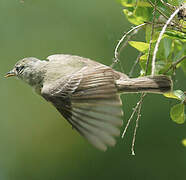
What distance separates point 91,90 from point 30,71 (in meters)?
0.89

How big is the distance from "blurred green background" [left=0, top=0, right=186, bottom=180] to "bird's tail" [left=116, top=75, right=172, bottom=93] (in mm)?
1803

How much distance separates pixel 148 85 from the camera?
2693mm

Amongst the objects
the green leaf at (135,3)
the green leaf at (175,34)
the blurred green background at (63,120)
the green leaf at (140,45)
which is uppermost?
the green leaf at (135,3)

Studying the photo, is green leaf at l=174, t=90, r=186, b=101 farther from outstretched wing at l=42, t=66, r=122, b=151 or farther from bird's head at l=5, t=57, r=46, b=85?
bird's head at l=5, t=57, r=46, b=85

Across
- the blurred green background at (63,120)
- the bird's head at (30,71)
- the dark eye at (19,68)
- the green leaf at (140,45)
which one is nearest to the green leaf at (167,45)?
the green leaf at (140,45)

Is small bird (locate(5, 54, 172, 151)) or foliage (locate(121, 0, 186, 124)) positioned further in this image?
foliage (locate(121, 0, 186, 124))

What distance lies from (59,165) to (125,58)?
2074 millimetres

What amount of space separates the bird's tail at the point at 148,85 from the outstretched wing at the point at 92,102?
14 cm

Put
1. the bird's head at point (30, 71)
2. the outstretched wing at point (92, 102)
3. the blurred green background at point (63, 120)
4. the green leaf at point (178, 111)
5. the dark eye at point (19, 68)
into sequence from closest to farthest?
the outstretched wing at point (92, 102) < the green leaf at point (178, 111) < the bird's head at point (30, 71) < the dark eye at point (19, 68) < the blurred green background at point (63, 120)

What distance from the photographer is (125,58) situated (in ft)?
15.9

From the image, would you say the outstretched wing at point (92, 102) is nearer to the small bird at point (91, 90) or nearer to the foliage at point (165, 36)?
the small bird at point (91, 90)

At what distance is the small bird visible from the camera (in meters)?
2.46

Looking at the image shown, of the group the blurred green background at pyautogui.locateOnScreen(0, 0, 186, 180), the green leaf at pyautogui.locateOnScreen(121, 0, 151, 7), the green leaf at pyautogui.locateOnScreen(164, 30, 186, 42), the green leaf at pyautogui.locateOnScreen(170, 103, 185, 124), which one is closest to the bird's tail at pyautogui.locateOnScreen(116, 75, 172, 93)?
the green leaf at pyautogui.locateOnScreen(170, 103, 185, 124)

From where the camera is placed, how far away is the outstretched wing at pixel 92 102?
2419 mm
